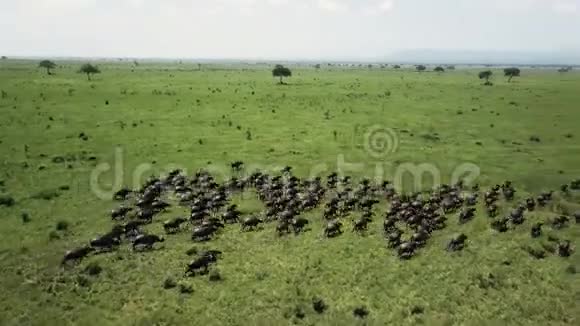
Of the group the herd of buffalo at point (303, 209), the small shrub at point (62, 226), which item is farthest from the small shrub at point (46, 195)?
the small shrub at point (62, 226)

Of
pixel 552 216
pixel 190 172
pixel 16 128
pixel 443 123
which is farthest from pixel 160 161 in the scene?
pixel 443 123

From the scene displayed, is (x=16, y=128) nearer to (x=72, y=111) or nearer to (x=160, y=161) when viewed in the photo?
(x=72, y=111)

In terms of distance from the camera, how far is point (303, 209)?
1150 inches

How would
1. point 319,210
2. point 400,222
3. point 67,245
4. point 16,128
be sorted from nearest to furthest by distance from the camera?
1. point 67,245
2. point 400,222
3. point 319,210
4. point 16,128

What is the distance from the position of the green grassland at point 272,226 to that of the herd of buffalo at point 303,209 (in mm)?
579

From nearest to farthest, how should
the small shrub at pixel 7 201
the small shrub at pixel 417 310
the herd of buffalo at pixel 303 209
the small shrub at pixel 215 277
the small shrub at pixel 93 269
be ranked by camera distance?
1. the small shrub at pixel 417 310
2. the small shrub at pixel 215 277
3. the small shrub at pixel 93 269
4. the herd of buffalo at pixel 303 209
5. the small shrub at pixel 7 201

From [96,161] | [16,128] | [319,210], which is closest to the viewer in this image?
[319,210]

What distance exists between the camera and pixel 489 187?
34125 mm

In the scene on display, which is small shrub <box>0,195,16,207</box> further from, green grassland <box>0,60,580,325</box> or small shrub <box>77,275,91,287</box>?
small shrub <box>77,275,91,287</box>

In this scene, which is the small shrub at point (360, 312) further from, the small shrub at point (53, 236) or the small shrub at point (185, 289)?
the small shrub at point (53, 236)

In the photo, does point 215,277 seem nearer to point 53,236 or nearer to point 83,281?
point 83,281

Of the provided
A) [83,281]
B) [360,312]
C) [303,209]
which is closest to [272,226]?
[303,209]

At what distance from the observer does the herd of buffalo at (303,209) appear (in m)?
24.5

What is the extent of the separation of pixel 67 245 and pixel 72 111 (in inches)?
1513
